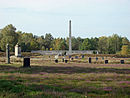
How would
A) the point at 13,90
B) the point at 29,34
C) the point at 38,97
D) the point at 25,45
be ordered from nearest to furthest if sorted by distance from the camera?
the point at 38,97 < the point at 13,90 < the point at 25,45 < the point at 29,34

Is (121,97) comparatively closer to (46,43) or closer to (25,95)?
(25,95)

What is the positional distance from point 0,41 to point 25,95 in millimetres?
95466

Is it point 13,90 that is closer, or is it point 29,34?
point 13,90

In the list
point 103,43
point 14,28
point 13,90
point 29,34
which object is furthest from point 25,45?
point 13,90

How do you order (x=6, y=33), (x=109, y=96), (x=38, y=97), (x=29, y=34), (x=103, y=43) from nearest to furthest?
(x=38, y=97), (x=109, y=96), (x=6, y=33), (x=103, y=43), (x=29, y=34)

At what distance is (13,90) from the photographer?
11.6m

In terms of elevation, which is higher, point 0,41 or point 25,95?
point 0,41

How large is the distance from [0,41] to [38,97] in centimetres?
9613

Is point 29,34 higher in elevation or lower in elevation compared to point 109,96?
higher

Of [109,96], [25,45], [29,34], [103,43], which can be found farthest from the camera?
[29,34]

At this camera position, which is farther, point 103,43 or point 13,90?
point 103,43

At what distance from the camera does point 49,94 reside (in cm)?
1068

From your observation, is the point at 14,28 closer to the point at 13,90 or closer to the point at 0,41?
the point at 0,41

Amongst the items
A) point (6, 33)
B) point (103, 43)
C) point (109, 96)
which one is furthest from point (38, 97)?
point (103, 43)
